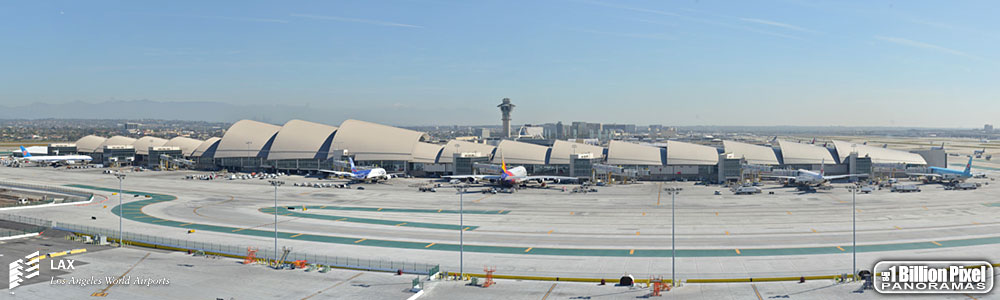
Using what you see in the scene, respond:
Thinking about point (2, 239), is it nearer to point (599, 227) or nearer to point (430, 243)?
point (430, 243)

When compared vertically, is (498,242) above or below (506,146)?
below

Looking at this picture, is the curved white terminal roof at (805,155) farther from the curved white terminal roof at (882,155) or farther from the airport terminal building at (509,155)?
the curved white terminal roof at (882,155)

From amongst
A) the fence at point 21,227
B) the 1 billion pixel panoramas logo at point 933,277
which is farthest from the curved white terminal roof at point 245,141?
the 1 billion pixel panoramas logo at point 933,277

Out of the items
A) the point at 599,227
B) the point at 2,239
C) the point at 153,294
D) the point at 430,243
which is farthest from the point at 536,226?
the point at 2,239

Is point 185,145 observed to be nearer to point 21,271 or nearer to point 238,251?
point 238,251

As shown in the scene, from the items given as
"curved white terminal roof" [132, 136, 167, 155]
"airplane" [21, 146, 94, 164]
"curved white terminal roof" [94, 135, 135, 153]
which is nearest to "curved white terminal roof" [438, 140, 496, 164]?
"curved white terminal roof" [132, 136, 167, 155]

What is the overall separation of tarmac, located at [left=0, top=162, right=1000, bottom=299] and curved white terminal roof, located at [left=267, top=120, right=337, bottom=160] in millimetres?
28577

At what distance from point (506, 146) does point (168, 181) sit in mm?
60879

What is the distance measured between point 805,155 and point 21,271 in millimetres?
111715

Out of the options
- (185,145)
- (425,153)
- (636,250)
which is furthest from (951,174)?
(185,145)

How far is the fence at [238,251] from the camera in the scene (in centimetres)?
4175

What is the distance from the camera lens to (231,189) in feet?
307

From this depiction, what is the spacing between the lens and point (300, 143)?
407 feet

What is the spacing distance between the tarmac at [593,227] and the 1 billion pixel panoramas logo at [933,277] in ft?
7.34
